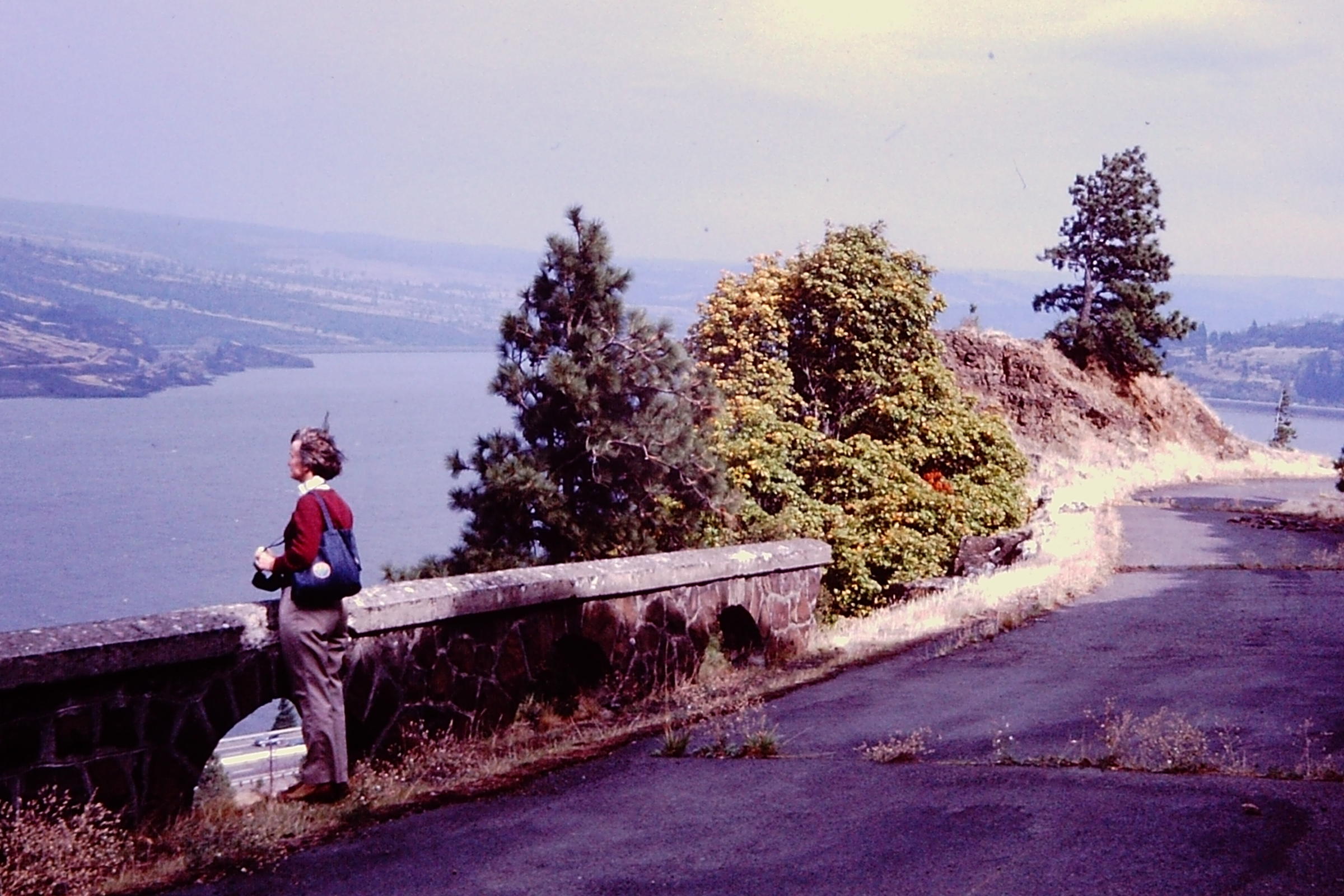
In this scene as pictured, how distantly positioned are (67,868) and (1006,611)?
10.6 meters

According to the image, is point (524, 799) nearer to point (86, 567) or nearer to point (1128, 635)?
point (1128, 635)

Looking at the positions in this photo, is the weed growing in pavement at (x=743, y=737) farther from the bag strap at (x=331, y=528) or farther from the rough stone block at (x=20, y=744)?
the rough stone block at (x=20, y=744)

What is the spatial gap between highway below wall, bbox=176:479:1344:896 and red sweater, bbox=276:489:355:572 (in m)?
1.34

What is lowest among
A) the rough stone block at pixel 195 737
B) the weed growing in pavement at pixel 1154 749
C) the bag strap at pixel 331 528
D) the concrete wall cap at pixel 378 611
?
the weed growing in pavement at pixel 1154 749

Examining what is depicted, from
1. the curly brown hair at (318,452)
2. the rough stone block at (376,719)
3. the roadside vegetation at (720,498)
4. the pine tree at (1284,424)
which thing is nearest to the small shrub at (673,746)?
the roadside vegetation at (720,498)

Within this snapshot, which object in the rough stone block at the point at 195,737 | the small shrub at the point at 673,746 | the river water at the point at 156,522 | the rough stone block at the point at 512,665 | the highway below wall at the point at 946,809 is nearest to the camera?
the highway below wall at the point at 946,809

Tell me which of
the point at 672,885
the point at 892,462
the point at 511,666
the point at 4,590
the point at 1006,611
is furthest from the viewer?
the point at 4,590

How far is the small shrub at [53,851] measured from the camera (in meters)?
5.44

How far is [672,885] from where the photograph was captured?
5379 mm

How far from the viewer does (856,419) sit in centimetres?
2438

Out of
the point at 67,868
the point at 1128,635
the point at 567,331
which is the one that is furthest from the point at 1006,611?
the point at 67,868

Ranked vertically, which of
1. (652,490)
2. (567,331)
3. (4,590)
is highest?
(567,331)

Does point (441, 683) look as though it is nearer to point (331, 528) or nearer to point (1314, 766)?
point (331, 528)

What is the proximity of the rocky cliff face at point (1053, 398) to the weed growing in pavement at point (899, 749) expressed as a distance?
36817 mm
